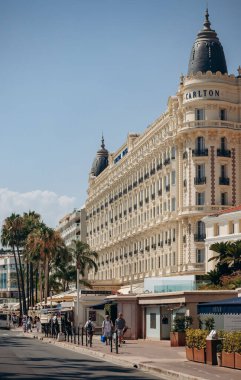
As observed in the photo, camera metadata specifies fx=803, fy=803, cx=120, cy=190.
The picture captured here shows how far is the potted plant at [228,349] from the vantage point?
2886 centimetres

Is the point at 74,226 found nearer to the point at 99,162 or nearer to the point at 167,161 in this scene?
the point at 99,162

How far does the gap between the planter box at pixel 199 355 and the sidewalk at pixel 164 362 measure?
41 cm

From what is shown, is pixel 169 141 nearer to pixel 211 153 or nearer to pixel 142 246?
pixel 211 153

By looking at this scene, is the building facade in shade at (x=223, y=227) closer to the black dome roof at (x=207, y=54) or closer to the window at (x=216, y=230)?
the window at (x=216, y=230)

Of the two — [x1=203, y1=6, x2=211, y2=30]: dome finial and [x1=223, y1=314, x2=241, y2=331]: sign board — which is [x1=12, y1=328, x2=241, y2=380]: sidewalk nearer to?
[x1=223, y1=314, x2=241, y2=331]: sign board

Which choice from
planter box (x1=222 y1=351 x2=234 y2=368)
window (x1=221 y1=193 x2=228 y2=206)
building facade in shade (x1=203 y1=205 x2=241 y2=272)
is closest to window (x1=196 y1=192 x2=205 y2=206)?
window (x1=221 y1=193 x2=228 y2=206)

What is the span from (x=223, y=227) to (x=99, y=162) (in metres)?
71.5

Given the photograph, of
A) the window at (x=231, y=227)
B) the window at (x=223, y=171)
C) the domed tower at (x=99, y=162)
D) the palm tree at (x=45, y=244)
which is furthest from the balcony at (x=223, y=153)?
the domed tower at (x=99, y=162)

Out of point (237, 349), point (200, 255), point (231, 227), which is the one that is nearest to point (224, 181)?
point (200, 255)

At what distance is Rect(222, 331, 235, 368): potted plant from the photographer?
2886 centimetres

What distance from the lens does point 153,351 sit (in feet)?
134

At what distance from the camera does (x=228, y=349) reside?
2931 cm

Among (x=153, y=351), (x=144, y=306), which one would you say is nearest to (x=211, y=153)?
(x=144, y=306)

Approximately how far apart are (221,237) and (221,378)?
145 ft
